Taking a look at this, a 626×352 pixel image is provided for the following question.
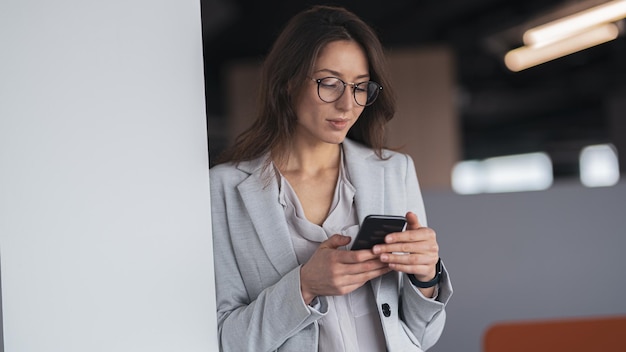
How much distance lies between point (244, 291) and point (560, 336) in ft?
7.33

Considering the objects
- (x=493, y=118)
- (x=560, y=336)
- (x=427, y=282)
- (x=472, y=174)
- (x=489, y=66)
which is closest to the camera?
(x=427, y=282)

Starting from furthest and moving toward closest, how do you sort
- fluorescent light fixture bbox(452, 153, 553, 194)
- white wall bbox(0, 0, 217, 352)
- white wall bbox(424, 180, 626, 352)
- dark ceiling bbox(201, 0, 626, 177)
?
fluorescent light fixture bbox(452, 153, 553, 194), dark ceiling bbox(201, 0, 626, 177), white wall bbox(424, 180, 626, 352), white wall bbox(0, 0, 217, 352)

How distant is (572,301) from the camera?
3791 mm

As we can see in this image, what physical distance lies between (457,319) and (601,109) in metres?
12.2

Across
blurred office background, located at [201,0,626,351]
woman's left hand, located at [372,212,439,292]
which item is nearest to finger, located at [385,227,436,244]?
woman's left hand, located at [372,212,439,292]

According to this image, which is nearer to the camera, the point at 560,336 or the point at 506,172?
the point at 560,336

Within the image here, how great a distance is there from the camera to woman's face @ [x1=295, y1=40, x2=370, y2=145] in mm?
1641

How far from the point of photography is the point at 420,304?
1.62m

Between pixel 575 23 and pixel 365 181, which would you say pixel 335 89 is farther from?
pixel 575 23

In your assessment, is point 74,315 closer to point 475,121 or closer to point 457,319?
point 457,319

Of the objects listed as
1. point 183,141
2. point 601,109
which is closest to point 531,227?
point 183,141

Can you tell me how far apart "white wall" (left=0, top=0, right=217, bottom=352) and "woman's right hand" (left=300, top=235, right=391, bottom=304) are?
21 cm

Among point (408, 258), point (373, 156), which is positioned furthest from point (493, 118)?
point (408, 258)

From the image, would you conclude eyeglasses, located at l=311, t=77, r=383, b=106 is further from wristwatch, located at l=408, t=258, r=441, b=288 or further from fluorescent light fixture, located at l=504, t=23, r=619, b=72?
fluorescent light fixture, located at l=504, t=23, r=619, b=72
